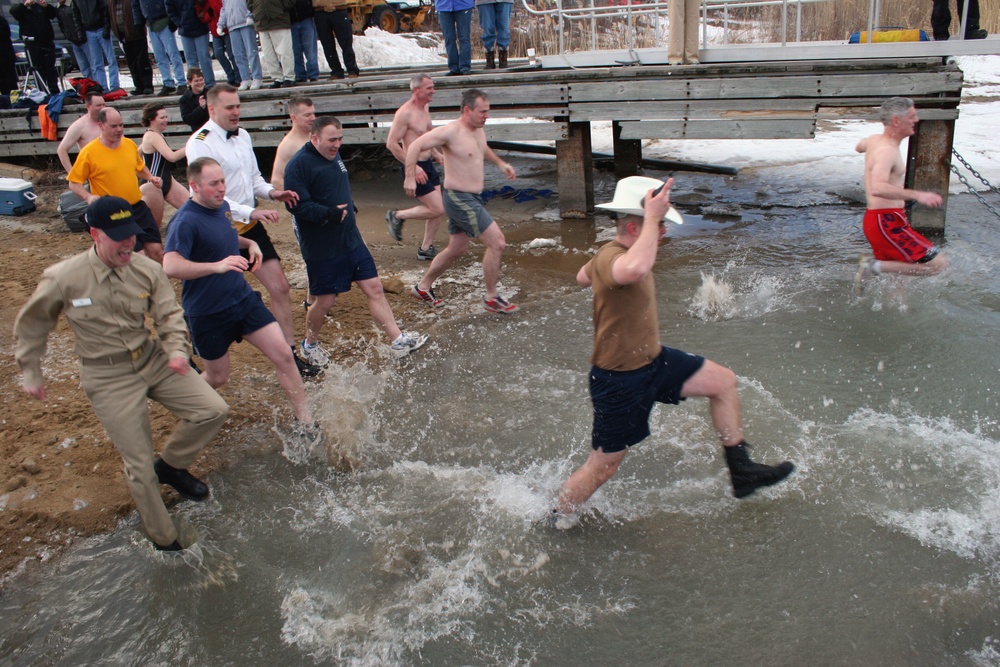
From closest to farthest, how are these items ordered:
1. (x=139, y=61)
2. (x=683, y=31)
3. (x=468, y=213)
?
(x=468, y=213) < (x=683, y=31) < (x=139, y=61)

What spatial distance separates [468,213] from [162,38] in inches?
317

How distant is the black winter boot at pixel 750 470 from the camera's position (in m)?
3.95

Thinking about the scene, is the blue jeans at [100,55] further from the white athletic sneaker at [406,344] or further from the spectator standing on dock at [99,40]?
the white athletic sneaker at [406,344]

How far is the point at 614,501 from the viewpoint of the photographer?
4.43 meters

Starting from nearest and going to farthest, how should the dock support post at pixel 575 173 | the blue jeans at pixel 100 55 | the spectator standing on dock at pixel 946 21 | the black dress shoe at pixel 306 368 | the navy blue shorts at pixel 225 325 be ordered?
the navy blue shorts at pixel 225 325 → the black dress shoe at pixel 306 368 → the spectator standing on dock at pixel 946 21 → the dock support post at pixel 575 173 → the blue jeans at pixel 100 55

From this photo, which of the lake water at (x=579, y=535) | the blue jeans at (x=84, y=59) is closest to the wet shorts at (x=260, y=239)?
the lake water at (x=579, y=535)

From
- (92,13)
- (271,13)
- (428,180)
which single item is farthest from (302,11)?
(92,13)

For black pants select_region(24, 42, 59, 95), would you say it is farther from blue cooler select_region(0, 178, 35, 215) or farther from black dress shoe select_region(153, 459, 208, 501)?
black dress shoe select_region(153, 459, 208, 501)

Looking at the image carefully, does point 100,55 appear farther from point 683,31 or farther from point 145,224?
point 683,31

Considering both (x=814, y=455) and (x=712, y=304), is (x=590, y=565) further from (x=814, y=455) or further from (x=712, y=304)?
(x=712, y=304)

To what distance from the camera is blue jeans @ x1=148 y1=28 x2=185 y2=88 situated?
39.8 feet

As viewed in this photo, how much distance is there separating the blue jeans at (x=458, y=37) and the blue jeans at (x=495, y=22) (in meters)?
0.36

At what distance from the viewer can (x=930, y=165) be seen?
8219 millimetres

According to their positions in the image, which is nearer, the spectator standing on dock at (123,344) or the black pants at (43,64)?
the spectator standing on dock at (123,344)
